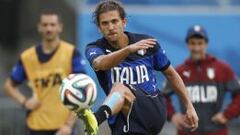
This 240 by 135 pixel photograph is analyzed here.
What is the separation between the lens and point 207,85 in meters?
10.2

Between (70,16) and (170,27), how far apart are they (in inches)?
62.0

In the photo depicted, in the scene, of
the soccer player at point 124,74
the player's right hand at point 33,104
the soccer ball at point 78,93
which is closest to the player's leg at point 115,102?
the soccer player at point 124,74

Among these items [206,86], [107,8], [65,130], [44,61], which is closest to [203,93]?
[206,86]

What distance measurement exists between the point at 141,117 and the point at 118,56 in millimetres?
634

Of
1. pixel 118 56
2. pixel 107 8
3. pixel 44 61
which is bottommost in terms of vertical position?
pixel 44 61

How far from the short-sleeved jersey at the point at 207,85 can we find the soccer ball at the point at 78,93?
9.61 ft

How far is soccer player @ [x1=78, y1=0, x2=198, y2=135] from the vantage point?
7.47 metres

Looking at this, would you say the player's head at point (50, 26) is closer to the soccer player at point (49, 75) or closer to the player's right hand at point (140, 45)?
the soccer player at point (49, 75)

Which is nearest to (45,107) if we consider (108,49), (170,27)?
(108,49)

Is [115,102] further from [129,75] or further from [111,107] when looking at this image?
[129,75]

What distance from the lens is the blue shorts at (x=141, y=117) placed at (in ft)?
25.2

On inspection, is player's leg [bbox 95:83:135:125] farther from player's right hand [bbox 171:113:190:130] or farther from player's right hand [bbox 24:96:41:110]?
player's right hand [bbox 24:96:41:110]

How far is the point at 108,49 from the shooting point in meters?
7.84

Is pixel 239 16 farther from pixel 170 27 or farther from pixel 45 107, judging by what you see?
pixel 45 107
